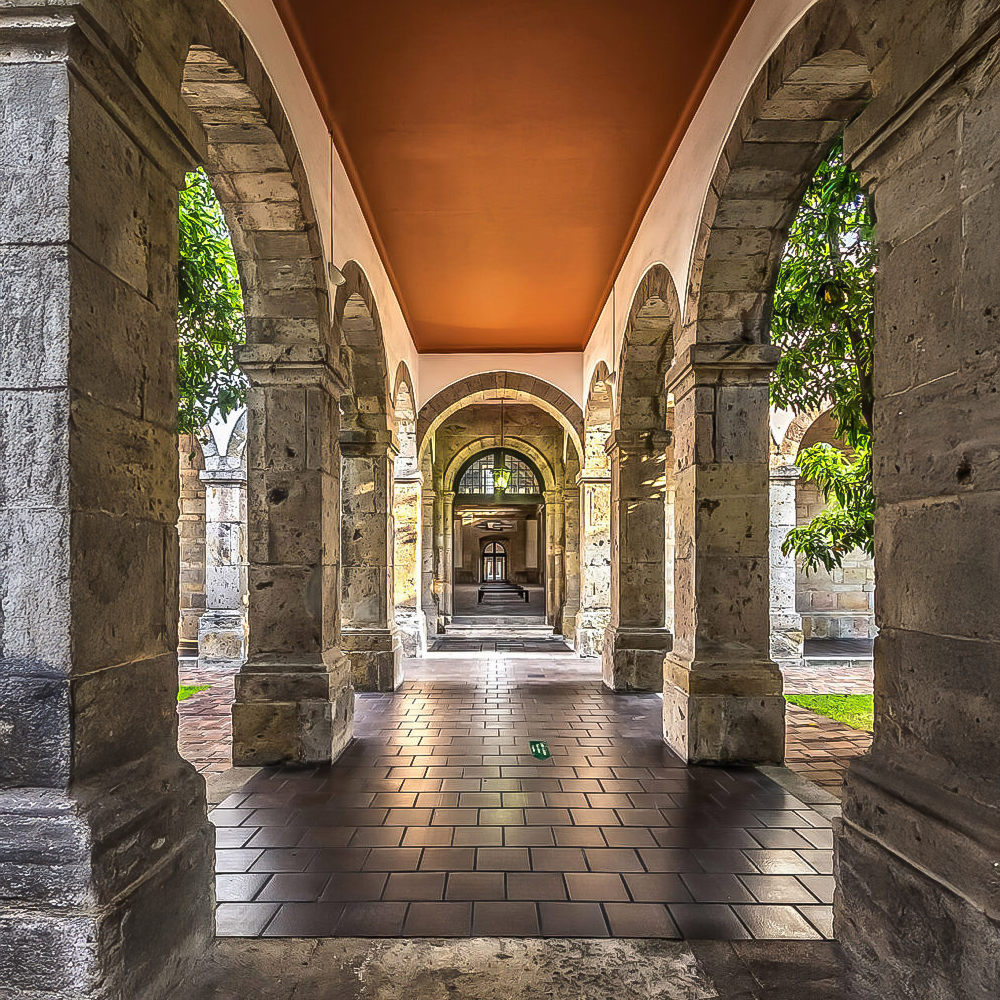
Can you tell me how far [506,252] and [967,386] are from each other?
4.54 m

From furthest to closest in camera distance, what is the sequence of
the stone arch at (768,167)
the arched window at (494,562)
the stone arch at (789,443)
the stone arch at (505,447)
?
the arched window at (494,562), the stone arch at (505,447), the stone arch at (789,443), the stone arch at (768,167)

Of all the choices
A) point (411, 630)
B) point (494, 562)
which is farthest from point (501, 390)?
point (494, 562)

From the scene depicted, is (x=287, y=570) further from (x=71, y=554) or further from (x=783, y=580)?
(x=783, y=580)

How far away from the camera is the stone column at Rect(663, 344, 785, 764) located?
12.8 feet

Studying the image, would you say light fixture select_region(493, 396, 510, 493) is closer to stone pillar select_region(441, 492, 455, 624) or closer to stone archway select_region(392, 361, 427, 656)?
stone pillar select_region(441, 492, 455, 624)

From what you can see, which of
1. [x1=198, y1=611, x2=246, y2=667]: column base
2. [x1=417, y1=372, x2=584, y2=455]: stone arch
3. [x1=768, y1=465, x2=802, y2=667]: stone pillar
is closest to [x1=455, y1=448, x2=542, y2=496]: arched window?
[x1=417, y1=372, x2=584, y2=455]: stone arch

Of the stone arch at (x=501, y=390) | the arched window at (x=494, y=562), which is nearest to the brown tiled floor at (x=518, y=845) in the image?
the stone arch at (x=501, y=390)

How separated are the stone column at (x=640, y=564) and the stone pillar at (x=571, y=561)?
4116mm

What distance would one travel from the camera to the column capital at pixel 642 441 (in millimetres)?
6160

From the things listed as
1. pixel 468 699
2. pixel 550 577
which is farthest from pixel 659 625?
pixel 550 577

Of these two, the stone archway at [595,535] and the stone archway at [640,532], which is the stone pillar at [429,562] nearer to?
the stone archway at [595,535]

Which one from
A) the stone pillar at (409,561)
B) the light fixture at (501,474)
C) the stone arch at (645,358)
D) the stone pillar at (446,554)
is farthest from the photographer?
the stone pillar at (446,554)

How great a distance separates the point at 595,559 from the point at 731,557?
4547 mm

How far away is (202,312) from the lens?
12.8 ft
